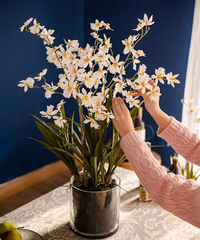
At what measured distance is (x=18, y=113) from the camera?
8.86 feet

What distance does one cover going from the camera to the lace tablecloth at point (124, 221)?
102 cm

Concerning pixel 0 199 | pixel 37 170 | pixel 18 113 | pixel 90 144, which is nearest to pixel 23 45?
pixel 18 113

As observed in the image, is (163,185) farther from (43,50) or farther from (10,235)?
(43,50)

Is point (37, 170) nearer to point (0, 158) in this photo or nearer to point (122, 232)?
point (0, 158)

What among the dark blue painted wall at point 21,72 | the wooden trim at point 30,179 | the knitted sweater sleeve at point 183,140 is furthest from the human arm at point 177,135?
the wooden trim at point 30,179

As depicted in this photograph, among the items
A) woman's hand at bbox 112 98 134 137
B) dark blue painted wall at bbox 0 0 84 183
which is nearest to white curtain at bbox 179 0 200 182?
dark blue painted wall at bbox 0 0 84 183

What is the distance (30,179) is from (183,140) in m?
2.29

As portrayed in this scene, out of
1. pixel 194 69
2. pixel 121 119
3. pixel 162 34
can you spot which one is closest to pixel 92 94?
pixel 121 119

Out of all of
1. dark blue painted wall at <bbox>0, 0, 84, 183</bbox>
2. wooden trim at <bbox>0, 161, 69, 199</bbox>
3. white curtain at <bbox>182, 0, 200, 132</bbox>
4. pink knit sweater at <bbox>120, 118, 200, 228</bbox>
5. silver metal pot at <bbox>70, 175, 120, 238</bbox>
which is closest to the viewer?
pink knit sweater at <bbox>120, 118, 200, 228</bbox>

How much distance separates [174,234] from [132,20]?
2399mm

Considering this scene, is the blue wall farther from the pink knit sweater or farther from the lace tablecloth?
the pink knit sweater

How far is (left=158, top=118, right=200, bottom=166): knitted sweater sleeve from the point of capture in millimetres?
1037

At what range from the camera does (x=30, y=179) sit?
9.69 feet

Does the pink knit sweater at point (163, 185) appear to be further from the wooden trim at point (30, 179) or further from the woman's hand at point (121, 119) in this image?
the wooden trim at point (30, 179)
